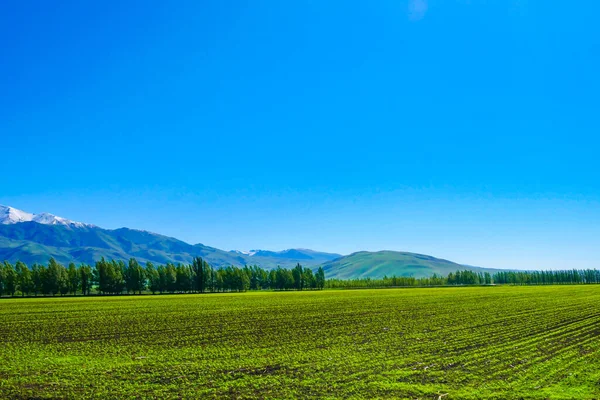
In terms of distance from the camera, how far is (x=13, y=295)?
139m

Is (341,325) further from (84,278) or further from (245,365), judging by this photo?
(84,278)

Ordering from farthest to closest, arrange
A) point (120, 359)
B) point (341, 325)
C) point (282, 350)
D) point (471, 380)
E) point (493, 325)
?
point (341, 325)
point (493, 325)
point (282, 350)
point (120, 359)
point (471, 380)

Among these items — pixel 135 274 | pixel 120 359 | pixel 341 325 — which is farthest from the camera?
pixel 135 274

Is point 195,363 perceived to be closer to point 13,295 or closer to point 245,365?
point 245,365

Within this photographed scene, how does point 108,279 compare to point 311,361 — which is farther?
point 108,279

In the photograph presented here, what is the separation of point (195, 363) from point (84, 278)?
479 ft

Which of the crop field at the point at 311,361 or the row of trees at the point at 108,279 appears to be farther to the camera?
the row of trees at the point at 108,279

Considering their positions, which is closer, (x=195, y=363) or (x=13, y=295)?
(x=195, y=363)

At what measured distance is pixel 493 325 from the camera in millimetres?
35594

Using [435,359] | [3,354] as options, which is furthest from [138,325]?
[435,359]

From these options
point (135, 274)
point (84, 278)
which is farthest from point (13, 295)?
point (135, 274)

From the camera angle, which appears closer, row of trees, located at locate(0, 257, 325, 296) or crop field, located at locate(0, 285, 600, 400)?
crop field, located at locate(0, 285, 600, 400)

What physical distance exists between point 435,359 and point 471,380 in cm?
426

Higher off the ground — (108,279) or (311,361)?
(108,279)
